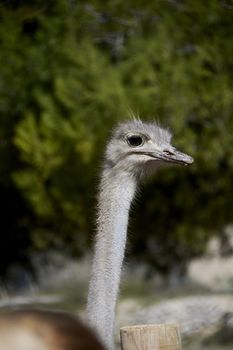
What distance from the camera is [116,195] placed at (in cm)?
588

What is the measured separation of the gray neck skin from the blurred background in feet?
16.0

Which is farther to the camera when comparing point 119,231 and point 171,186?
point 171,186

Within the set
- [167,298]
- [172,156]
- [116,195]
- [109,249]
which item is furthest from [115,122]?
[109,249]

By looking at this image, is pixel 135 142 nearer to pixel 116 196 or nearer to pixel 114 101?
pixel 116 196

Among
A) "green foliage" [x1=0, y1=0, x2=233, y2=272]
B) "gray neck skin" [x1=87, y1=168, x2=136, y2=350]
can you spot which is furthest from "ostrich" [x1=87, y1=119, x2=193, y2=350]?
"green foliage" [x1=0, y1=0, x2=233, y2=272]

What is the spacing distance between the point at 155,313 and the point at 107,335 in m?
10.3

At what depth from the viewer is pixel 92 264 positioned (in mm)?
5559

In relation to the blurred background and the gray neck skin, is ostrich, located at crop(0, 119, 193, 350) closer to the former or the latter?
the gray neck skin

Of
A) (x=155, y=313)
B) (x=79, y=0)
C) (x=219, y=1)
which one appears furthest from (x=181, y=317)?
(x=219, y=1)

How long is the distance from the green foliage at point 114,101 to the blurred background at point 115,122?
17 mm

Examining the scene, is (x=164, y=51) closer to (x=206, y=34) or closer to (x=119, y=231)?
(x=206, y=34)

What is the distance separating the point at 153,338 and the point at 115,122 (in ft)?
27.3

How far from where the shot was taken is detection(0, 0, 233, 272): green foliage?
507 inches

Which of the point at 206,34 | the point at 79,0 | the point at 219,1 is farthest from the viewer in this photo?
the point at 206,34
